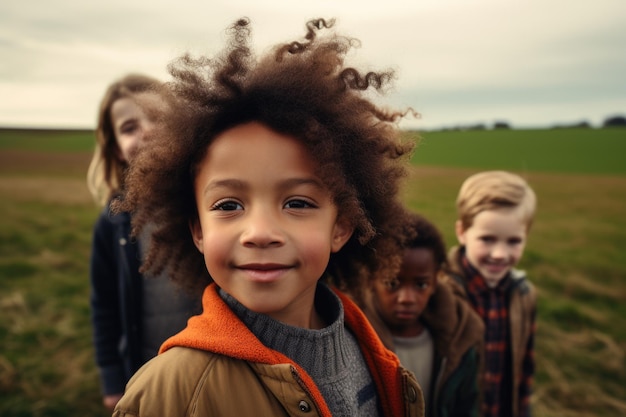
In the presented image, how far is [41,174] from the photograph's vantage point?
25.4 meters

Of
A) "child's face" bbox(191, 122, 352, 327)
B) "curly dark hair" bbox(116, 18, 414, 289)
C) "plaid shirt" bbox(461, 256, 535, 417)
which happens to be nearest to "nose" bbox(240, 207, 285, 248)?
"child's face" bbox(191, 122, 352, 327)

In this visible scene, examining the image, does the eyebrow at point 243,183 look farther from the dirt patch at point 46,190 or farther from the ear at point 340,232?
the dirt patch at point 46,190

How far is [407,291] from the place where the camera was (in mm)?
2438

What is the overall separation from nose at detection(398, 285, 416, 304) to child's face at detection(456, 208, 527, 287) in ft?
2.27

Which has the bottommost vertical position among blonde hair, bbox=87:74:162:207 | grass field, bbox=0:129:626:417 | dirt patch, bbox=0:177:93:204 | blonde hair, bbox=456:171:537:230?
grass field, bbox=0:129:626:417

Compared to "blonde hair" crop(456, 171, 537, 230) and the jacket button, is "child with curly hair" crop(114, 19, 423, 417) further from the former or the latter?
"blonde hair" crop(456, 171, 537, 230)

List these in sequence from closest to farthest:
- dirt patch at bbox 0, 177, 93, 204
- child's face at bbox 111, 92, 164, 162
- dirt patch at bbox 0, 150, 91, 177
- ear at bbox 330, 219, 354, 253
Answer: ear at bbox 330, 219, 354, 253, child's face at bbox 111, 92, 164, 162, dirt patch at bbox 0, 177, 93, 204, dirt patch at bbox 0, 150, 91, 177

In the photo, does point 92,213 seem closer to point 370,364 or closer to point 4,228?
point 4,228

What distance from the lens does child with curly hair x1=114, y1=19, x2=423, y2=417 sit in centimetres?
137

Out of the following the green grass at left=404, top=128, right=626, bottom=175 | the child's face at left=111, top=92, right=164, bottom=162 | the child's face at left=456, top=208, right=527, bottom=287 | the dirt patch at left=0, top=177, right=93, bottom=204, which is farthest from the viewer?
the green grass at left=404, top=128, right=626, bottom=175

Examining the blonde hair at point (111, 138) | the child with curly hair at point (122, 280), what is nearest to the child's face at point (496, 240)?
the child with curly hair at point (122, 280)

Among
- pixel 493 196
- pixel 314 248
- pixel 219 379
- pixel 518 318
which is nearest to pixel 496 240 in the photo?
pixel 493 196

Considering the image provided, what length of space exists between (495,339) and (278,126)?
2.18 meters

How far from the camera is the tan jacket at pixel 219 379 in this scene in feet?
4.16
